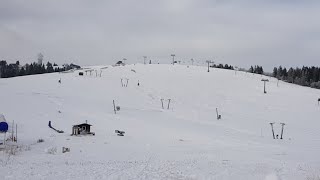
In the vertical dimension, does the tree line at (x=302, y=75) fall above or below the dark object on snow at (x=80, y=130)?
above

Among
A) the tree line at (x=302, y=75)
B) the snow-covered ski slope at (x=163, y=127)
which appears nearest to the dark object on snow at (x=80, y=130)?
the snow-covered ski slope at (x=163, y=127)

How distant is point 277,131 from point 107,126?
19.6 metres

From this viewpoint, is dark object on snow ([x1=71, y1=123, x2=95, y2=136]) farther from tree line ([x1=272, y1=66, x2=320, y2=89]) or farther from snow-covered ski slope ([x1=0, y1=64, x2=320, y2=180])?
tree line ([x1=272, y1=66, x2=320, y2=89])

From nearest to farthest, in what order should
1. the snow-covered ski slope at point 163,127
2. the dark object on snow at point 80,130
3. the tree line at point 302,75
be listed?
the snow-covered ski slope at point 163,127
the dark object on snow at point 80,130
the tree line at point 302,75

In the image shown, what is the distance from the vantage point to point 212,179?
15992mm

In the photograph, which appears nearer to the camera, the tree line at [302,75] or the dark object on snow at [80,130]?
the dark object on snow at [80,130]

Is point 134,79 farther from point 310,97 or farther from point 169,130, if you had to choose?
point 169,130

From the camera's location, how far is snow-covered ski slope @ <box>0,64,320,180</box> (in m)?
17.9

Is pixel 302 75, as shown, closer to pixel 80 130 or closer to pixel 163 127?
pixel 163 127

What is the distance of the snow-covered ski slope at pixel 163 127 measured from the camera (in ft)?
58.7

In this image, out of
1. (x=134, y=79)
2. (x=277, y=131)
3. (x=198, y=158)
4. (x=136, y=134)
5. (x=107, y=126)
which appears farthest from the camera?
(x=134, y=79)

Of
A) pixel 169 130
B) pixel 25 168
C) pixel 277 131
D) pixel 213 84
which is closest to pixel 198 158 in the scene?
pixel 25 168

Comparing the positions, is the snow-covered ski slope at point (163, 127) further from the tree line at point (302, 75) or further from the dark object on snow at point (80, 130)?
the tree line at point (302, 75)

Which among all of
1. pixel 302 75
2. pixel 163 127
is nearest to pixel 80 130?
pixel 163 127
